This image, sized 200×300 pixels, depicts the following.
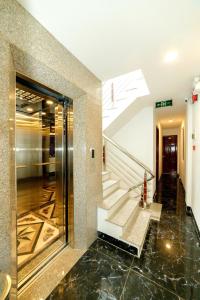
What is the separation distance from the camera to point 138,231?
7.66ft

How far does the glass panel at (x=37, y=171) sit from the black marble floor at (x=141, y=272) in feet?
1.81

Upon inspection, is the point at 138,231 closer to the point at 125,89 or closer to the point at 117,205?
the point at 117,205

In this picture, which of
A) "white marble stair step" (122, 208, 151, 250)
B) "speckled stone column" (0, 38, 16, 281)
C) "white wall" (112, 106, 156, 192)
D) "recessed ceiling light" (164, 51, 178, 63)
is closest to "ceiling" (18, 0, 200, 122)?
"recessed ceiling light" (164, 51, 178, 63)

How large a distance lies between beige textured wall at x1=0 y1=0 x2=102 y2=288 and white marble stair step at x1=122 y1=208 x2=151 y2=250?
0.56 metres

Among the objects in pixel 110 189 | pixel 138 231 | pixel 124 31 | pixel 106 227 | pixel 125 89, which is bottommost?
pixel 138 231

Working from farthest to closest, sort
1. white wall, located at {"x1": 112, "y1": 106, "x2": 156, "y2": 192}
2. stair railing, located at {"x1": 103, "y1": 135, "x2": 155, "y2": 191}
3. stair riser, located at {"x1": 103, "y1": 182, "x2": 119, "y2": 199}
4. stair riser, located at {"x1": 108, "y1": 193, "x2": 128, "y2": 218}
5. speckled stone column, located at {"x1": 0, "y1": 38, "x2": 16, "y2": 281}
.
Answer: stair railing, located at {"x1": 103, "y1": 135, "x2": 155, "y2": 191}, white wall, located at {"x1": 112, "y1": 106, "x2": 156, "y2": 192}, stair riser, located at {"x1": 103, "y1": 182, "x2": 119, "y2": 199}, stair riser, located at {"x1": 108, "y1": 193, "x2": 128, "y2": 218}, speckled stone column, located at {"x1": 0, "y1": 38, "x2": 16, "y2": 281}

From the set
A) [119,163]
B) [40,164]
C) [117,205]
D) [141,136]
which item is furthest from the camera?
[119,163]

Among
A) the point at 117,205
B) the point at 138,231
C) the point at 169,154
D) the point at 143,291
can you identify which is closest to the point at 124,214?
the point at 117,205

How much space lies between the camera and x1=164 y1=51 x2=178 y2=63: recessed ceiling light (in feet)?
6.04

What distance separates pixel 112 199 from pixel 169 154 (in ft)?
26.5

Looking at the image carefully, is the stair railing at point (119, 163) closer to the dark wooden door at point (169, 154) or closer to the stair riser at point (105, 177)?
the stair riser at point (105, 177)

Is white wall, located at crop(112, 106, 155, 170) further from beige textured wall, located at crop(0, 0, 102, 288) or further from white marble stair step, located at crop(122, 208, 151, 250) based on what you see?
beige textured wall, located at crop(0, 0, 102, 288)

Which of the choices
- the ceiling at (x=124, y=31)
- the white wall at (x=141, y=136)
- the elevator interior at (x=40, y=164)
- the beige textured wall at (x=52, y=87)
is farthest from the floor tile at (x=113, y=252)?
the ceiling at (x=124, y=31)

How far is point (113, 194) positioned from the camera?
3.00 meters
